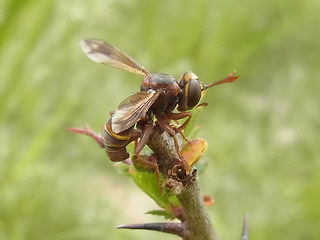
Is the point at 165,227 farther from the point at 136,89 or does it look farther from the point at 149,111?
the point at 136,89

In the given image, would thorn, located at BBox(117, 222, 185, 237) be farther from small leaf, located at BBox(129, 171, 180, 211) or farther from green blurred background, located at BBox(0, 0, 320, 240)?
green blurred background, located at BBox(0, 0, 320, 240)

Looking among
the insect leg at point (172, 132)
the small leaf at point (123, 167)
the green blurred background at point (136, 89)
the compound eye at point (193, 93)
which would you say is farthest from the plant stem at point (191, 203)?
the green blurred background at point (136, 89)

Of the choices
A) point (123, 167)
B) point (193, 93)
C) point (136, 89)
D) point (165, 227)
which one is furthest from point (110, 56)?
point (136, 89)

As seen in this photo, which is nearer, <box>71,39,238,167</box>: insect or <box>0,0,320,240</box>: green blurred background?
<box>71,39,238,167</box>: insect

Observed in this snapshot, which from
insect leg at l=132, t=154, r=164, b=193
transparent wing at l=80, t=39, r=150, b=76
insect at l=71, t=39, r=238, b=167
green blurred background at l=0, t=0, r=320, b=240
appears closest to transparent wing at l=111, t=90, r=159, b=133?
insect at l=71, t=39, r=238, b=167

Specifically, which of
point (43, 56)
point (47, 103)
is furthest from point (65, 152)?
point (43, 56)

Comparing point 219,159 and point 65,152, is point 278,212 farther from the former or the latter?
point 65,152
